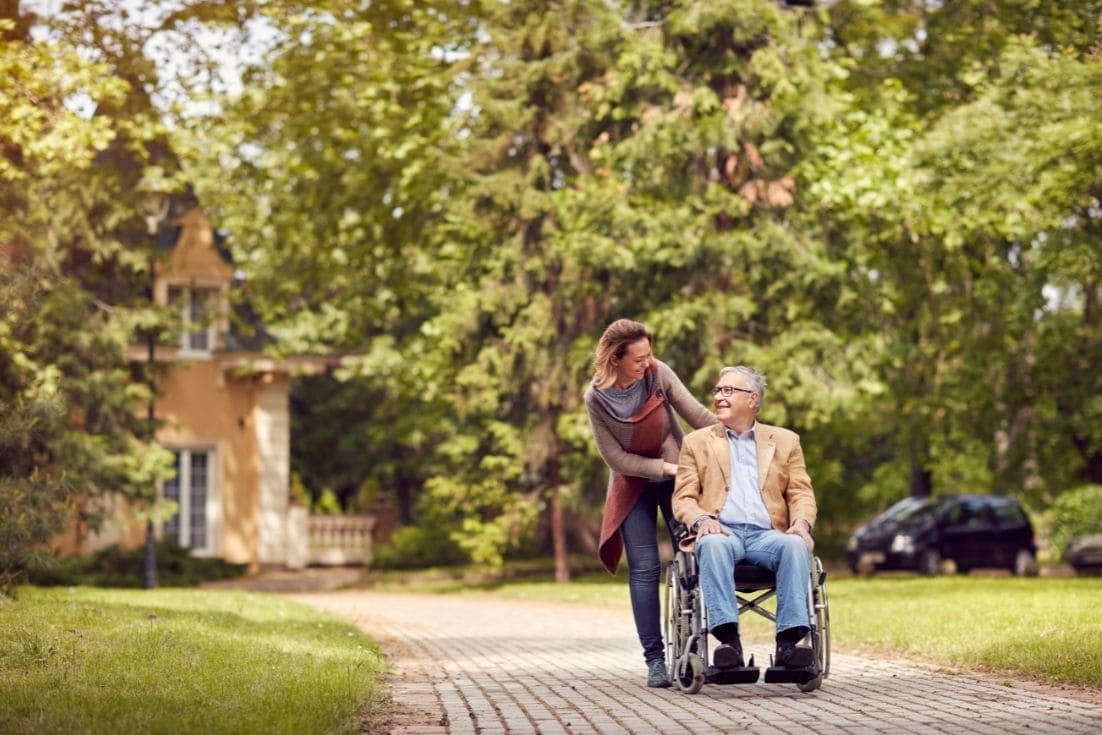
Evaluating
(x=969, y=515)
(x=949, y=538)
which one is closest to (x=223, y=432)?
(x=949, y=538)

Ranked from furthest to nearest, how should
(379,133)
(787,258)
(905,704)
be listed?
(379,133) → (787,258) → (905,704)

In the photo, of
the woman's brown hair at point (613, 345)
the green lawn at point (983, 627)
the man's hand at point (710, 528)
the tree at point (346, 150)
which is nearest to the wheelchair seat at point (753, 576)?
the man's hand at point (710, 528)

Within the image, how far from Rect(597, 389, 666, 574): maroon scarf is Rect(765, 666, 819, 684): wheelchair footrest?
1117 millimetres

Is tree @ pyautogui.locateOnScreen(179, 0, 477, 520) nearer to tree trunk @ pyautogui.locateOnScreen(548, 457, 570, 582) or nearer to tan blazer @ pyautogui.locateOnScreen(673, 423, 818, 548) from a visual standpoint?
tree trunk @ pyautogui.locateOnScreen(548, 457, 570, 582)

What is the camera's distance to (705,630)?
8.77 meters

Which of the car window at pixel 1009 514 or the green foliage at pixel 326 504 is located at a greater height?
the green foliage at pixel 326 504

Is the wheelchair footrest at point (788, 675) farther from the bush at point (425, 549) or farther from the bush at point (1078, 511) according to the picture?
the bush at point (425, 549)

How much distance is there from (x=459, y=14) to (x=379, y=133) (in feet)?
8.66

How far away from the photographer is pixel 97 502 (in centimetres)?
2794

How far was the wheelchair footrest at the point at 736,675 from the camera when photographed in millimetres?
8695

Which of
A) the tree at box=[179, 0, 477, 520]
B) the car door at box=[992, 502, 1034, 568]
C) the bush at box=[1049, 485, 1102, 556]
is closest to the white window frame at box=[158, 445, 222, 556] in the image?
the tree at box=[179, 0, 477, 520]

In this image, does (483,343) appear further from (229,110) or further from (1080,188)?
(1080,188)

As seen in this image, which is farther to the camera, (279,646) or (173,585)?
(173,585)

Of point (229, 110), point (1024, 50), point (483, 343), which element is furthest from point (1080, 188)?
point (229, 110)
